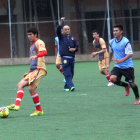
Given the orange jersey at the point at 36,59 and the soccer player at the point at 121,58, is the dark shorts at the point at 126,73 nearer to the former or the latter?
the soccer player at the point at 121,58

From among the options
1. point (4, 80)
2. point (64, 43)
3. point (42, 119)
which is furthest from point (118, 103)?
point (4, 80)

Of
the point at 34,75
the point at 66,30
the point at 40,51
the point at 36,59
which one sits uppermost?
the point at 66,30

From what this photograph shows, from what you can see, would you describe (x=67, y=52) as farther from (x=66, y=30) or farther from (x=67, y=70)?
(x=66, y=30)

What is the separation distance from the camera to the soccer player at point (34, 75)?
35.9 feet

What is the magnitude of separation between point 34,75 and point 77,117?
1.22 meters

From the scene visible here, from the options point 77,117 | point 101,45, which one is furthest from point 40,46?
point 101,45

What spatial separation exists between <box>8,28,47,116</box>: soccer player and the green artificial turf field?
0.84ft

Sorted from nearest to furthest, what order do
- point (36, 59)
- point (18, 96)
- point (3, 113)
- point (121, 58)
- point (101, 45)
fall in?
1. point (3, 113)
2. point (18, 96)
3. point (36, 59)
4. point (121, 58)
5. point (101, 45)

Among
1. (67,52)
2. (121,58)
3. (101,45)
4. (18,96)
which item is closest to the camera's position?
(18,96)

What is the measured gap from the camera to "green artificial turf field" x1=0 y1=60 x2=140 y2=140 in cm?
842

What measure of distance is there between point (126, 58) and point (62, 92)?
4030mm

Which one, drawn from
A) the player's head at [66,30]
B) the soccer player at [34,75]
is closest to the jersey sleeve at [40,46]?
the soccer player at [34,75]

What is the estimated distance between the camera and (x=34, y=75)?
11.0m

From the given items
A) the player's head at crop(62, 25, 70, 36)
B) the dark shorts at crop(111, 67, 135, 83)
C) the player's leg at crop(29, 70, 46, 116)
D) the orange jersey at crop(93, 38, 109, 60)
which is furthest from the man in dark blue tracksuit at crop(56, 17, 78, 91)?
the player's leg at crop(29, 70, 46, 116)
